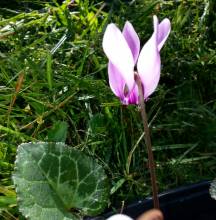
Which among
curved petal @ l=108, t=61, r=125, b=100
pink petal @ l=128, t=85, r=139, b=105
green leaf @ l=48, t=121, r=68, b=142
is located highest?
curved petal @ l=108, t=61, r=125, b=100

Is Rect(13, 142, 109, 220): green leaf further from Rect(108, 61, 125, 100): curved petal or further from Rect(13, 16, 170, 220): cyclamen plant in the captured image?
Rect(108, 61, 125, 100): curved petal

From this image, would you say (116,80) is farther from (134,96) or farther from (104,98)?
(104,98)

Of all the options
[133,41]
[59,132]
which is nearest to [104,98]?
[59,132]

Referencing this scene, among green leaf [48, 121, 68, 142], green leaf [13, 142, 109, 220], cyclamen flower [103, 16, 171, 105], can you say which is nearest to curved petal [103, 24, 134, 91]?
cyclamen flower [103, 16, 171, 105]

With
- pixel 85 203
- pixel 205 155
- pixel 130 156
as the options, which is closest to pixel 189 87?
pixel 205 155

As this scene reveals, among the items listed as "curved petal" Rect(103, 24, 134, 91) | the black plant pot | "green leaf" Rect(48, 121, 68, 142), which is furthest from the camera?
"green leaf" Rect(48, 121, 68, 142)

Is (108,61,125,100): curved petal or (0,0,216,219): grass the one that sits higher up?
(108,61,125,100): curved petal

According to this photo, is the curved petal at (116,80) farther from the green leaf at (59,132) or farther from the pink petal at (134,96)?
the green leaf at (59,132)

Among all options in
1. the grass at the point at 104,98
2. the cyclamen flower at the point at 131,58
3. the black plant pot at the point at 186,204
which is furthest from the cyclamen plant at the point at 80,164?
the grass at the point at 104,98
